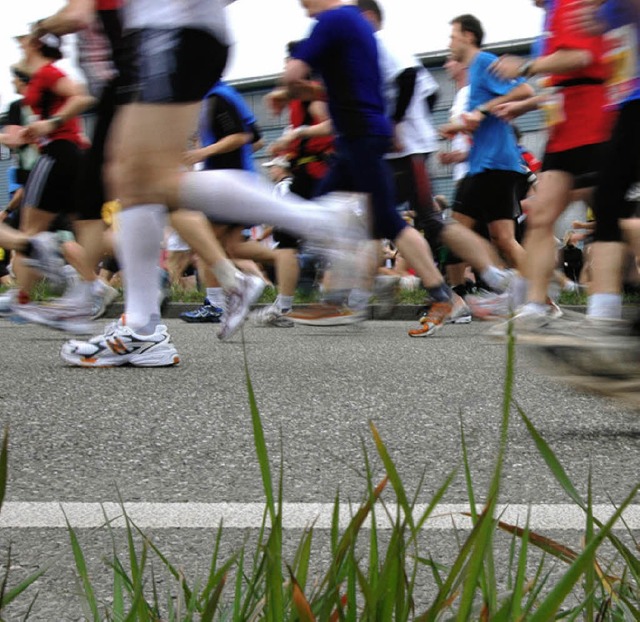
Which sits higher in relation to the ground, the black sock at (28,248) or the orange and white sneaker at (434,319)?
the black sock at (28,248)

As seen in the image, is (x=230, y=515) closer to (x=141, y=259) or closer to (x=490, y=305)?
(x=141, y=259)

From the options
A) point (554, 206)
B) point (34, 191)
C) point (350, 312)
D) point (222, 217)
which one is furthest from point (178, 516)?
point (34, 191)

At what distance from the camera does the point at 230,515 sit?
183 cm

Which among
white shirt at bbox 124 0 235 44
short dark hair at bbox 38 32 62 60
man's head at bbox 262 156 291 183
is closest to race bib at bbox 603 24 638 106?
white shirt at bbox 124 0 235 44

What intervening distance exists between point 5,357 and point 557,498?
10.4ft

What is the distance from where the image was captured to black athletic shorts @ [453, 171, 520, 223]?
695cm

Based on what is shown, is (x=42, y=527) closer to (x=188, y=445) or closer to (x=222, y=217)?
(x=188, y=445)

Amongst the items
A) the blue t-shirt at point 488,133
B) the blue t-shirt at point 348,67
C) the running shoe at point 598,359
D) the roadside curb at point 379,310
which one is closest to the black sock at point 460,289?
the roadside curb at point 379,310

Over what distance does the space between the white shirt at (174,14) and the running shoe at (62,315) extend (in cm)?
192

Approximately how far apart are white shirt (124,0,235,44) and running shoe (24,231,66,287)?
99.2 inches

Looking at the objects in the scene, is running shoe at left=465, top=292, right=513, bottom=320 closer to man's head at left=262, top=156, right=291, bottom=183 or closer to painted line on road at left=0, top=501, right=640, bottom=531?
man's head at left=262, top=156, right=291, bottom=183

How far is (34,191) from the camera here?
6.14 metres

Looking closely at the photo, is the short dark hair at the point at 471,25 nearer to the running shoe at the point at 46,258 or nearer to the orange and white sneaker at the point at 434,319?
the orange and white sneaker at the point at 434,319

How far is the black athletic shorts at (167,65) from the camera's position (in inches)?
128
